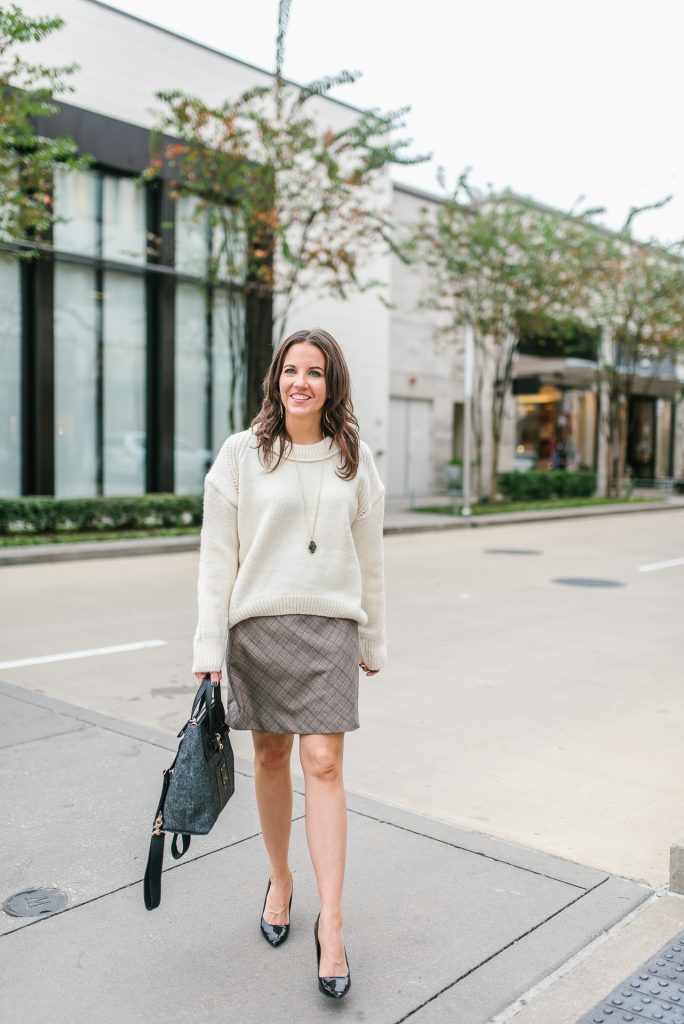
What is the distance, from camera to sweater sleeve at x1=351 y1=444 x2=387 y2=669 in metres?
3.18

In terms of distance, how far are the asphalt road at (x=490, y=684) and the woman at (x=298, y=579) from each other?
1.46 metres

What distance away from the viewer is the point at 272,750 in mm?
3164

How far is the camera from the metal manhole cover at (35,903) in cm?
336

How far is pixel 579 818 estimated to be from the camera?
4.37 m

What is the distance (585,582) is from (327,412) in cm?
975

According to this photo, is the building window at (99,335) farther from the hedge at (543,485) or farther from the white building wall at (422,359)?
the hedge at (543,485)

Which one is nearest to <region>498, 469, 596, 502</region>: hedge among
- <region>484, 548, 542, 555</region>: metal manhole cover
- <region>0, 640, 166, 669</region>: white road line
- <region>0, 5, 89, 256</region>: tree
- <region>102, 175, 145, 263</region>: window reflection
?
<region>484, 548, 542, 555</region>: metal manhole cover

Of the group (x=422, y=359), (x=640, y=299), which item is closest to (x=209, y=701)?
(x=422, y=359)

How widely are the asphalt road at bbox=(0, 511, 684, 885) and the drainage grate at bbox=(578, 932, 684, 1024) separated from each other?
0.77 m

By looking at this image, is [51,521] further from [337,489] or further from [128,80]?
[337,489]

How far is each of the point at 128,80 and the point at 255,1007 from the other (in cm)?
1980

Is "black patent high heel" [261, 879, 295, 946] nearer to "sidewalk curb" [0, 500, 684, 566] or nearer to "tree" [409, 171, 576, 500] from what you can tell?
"sidewalk curb" [0, 500, 684, 566]

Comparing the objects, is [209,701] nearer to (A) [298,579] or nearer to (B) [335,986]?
(A) [298,579]

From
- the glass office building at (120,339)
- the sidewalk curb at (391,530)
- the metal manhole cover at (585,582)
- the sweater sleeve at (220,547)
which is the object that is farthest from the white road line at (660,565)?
the sweater sleeve at (220,547)
